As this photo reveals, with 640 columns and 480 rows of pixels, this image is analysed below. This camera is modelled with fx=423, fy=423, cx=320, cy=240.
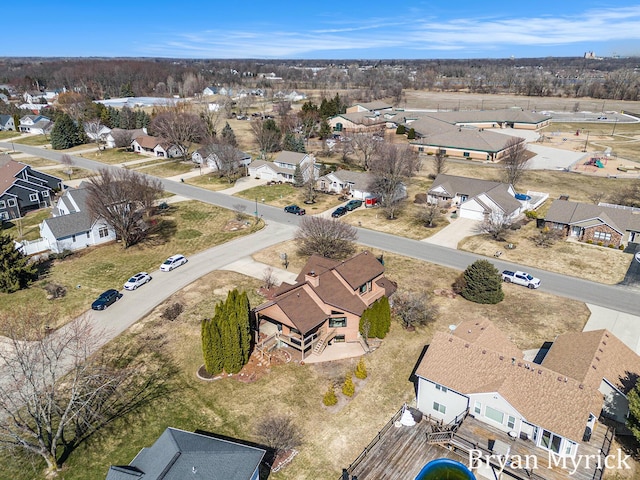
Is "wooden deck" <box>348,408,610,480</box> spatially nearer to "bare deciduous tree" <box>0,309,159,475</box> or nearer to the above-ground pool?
the above-ground pool

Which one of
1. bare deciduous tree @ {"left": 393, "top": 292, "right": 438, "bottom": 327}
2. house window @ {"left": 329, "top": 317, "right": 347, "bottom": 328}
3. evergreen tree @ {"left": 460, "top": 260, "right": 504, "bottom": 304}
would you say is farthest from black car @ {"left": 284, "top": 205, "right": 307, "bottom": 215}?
house window @ {"left": 329, "top": 317, "right": 347, "bottom": 328}

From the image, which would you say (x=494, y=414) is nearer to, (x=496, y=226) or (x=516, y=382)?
(x=516, y=382)

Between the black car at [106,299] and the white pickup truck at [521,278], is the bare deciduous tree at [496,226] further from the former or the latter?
the black car at [106,299]

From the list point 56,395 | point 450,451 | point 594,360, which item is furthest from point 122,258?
point 594,360

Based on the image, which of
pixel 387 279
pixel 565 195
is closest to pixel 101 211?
pixel 387 279

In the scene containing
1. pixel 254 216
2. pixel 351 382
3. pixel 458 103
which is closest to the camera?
pixel 351 382

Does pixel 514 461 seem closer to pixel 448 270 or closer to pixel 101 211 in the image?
pixel 448 270

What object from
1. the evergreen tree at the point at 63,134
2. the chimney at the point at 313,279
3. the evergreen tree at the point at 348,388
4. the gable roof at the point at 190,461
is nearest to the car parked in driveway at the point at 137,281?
the chimney at the point at 313,279
